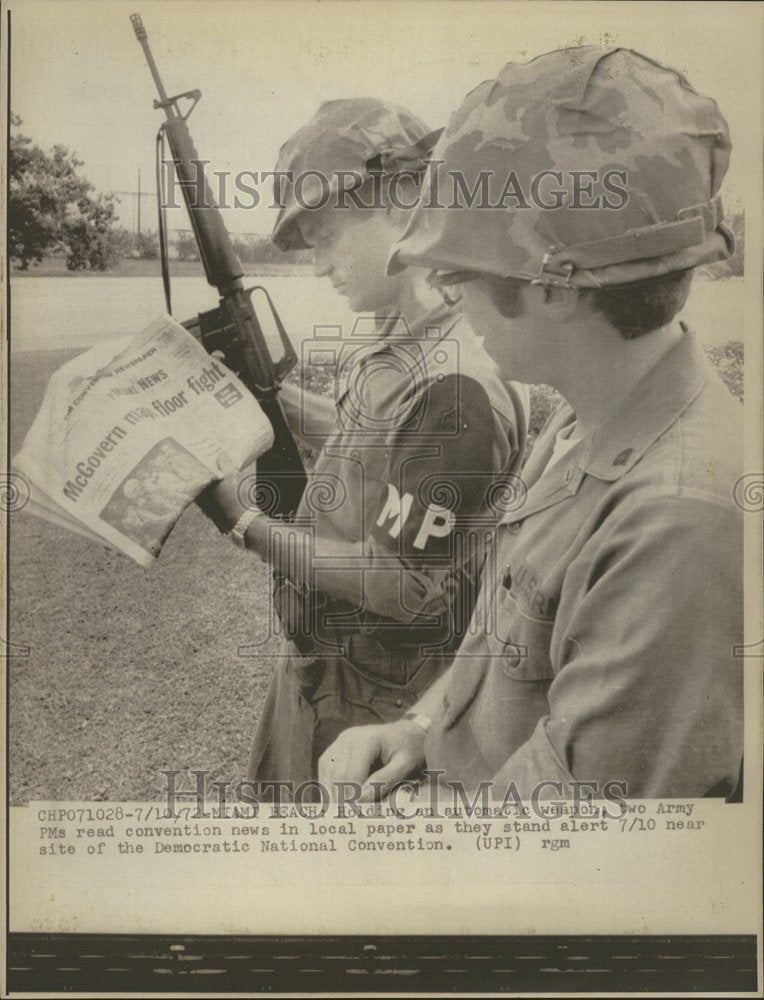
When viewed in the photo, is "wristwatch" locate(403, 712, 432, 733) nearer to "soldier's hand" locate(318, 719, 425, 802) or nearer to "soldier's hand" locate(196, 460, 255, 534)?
"soldier's hand" locate(318, 719, 425, 802)

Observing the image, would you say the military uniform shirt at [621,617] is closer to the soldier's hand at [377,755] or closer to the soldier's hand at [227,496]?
the soldier's hand at [377,755]

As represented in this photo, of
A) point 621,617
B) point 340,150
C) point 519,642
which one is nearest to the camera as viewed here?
point 621,617

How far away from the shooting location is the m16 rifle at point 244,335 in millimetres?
2914

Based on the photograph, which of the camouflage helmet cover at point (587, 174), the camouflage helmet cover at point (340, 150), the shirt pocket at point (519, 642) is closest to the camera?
the camouflage helmet cover at point (587, 174)

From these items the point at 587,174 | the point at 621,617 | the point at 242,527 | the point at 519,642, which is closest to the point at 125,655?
the point at 242,527

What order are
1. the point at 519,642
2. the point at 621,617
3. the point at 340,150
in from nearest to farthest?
the point at 621,617, the point at 519,642, the point at 340,150

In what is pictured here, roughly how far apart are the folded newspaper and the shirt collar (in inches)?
34.4

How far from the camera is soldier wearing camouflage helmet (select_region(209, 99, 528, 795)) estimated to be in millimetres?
2844

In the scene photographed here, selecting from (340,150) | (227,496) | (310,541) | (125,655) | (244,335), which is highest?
(340,150)

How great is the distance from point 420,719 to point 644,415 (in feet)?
3.17

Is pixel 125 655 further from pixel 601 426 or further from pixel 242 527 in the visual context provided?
pixel 601 426

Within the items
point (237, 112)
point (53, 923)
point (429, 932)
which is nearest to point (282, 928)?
point (429, 932)

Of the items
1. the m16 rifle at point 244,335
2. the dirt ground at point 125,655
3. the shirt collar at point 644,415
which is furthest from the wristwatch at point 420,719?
the shirt collar at point 644,415

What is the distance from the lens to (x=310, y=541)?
2918mm
